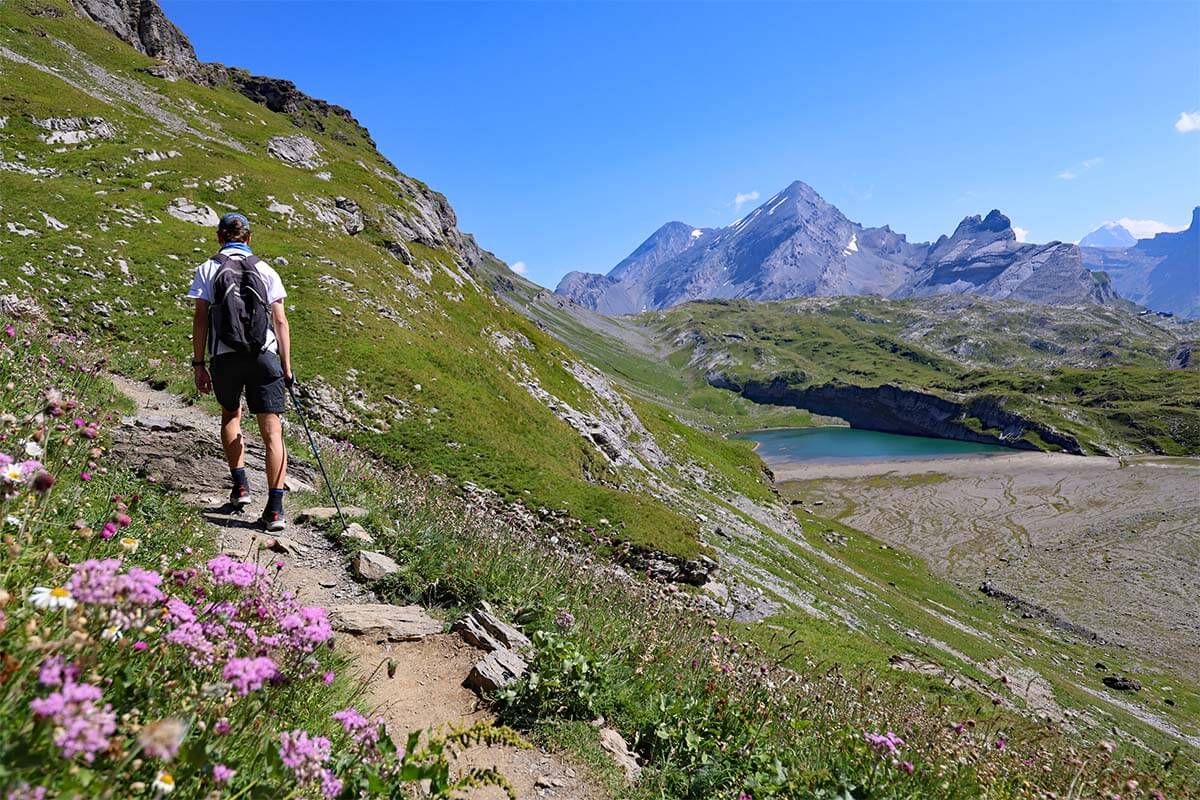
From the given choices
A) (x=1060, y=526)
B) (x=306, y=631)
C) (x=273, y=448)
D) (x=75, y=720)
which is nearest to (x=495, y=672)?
(x=306, y=631)

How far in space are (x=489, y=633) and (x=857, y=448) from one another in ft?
587

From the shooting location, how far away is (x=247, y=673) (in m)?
2.56

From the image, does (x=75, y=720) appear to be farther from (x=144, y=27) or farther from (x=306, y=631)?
(x=144, y=27)

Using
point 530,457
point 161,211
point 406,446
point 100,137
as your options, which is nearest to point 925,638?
point 530,457

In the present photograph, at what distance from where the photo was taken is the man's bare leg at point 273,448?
8.14 meters

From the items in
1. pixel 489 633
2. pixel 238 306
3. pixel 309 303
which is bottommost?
pixel 489 633

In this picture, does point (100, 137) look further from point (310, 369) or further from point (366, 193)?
point (310, 369)

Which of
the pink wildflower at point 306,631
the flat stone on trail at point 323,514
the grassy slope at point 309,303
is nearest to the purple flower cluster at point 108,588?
the pink wildflower at point 306,631

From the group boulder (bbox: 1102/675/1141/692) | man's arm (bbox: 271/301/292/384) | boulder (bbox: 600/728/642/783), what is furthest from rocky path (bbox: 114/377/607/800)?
boulder (bbox: 1102/675/1141/692)

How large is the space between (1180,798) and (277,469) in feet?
38.3

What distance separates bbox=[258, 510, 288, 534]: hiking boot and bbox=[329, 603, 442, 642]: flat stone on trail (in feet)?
6.56

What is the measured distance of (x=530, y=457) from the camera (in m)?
27.3

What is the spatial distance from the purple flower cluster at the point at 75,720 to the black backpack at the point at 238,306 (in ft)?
22.5

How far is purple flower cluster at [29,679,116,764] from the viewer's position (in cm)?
165
